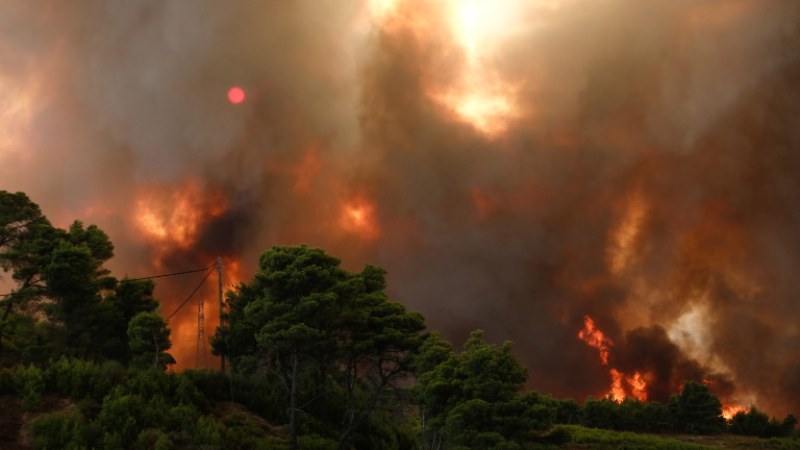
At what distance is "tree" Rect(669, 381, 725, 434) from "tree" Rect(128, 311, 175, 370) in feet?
380

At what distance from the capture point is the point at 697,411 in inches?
4820

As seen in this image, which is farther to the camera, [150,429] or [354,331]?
[354,331]

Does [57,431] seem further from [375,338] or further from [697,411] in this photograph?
[697,411]

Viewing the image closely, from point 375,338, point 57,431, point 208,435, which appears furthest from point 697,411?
point 57,431

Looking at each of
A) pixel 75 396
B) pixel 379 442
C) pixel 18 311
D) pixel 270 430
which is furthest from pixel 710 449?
pixel 18 311

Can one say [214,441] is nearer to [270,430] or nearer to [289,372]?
[270,430]

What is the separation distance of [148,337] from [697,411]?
390 ft

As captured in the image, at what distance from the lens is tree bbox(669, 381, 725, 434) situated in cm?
12238

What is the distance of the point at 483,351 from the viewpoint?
34562 millimetres

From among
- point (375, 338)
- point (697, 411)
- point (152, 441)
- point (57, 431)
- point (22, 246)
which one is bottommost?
point (697, 411)

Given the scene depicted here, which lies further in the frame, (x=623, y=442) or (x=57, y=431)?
(x=623, y=442)

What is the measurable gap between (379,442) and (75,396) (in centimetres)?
2420

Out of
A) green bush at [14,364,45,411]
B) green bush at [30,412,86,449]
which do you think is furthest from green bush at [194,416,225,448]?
green bush at [14,364,45,411]

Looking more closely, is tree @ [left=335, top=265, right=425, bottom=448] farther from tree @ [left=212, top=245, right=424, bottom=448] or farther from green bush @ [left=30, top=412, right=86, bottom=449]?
green bush @ [left=30, top=412, right=86, bottom=449]
